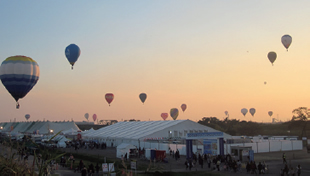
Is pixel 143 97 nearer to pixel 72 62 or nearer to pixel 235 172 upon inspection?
pixel 72 62

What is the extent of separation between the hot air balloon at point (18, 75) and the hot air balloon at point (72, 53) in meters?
7.32

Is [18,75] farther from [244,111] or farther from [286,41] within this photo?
[244,111]

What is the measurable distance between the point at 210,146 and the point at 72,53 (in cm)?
2138

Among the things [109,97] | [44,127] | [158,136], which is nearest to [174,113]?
[109,97]

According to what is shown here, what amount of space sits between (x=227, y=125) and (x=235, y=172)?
276 ft

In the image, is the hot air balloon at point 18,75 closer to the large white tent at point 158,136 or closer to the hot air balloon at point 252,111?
the large white tent at point 158,136

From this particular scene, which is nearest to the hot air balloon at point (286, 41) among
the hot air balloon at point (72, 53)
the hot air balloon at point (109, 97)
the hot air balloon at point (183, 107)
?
the hot air balloon at point (72, 53)

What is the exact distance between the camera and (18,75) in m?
31.8

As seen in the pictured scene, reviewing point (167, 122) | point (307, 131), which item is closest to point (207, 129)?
point (167, 122)

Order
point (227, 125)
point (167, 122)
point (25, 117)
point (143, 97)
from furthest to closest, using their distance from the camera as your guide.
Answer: point (25, 117) < point (227, 125) < point (143, 97) < point (167, 122)

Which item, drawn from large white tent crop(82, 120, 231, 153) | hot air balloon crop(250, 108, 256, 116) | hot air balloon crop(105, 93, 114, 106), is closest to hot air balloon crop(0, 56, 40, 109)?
large white tent crop(82, 120, 231, 153)

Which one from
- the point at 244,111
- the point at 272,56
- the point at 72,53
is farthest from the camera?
the point at 244,111

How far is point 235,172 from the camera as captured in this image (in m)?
23.1

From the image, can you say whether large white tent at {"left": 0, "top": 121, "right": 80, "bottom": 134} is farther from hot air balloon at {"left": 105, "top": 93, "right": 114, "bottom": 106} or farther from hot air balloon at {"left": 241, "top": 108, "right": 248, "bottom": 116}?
hot air balloon at {"left": 241, "top": 108, "right": 248, "bottom": 116}
